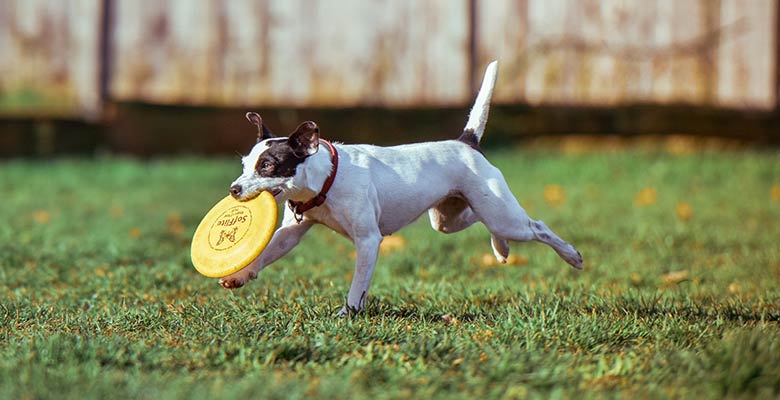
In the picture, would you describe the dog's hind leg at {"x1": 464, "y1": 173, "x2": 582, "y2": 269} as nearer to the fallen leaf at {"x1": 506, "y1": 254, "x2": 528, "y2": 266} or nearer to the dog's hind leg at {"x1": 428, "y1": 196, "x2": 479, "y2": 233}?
the dog's hind leg at {"x1": 428, "y1": 196, "x2": 479, "y2": 233}

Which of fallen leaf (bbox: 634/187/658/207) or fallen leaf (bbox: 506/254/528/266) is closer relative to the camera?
fallen leaf (bbox: 506/254/528/266)

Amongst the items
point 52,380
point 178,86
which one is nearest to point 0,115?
point 178,86

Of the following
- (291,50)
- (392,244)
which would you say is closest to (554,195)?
(392,244)

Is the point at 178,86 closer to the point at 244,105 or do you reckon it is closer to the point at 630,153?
the point at 244,105

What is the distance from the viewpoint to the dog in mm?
3875

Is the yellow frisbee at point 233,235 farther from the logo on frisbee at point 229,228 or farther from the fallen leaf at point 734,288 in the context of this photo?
the fallen leaf at point 734,288

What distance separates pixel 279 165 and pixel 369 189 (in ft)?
1.40

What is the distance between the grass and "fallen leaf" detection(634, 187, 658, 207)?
0.09 metres

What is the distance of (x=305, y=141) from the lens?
12.6 ft

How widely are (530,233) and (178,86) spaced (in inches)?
265

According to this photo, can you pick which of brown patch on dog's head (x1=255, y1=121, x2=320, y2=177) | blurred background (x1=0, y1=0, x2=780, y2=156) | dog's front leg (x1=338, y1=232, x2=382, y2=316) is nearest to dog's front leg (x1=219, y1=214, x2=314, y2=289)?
dog's front leg (x1=338, y1=232, x2=382, y2=316)

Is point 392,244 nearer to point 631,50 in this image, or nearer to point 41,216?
point 41,216

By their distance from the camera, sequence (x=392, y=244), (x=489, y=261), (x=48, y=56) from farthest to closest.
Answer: (x=48, y=56), (x=392, y=244), (x=489, y=261)

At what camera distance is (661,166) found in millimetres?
9336
